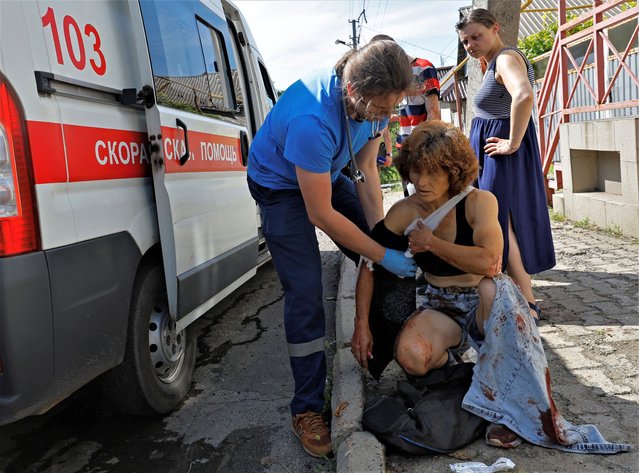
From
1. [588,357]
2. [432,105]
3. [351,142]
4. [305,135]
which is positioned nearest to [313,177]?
[305,135]

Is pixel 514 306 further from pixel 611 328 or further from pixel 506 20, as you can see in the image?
pixel 506 20

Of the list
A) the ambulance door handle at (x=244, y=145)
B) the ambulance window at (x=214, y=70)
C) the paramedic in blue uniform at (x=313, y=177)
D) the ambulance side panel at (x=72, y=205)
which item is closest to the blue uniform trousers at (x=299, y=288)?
the paramedic in blue uniform at (x=313, y=177)

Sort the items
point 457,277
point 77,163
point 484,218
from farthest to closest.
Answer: point 457,277 < point 484,218 < point 77,163

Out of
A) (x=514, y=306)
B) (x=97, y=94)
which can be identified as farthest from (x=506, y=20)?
(x=97, y=94)

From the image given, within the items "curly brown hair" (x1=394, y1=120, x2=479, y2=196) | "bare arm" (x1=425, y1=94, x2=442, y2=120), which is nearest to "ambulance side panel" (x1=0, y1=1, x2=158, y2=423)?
"curly brown hair" (x1=394, y1=120, x2=479, y2=196)

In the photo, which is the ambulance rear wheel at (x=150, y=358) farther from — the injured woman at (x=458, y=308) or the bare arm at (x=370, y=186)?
the bare arm at (x=370, y=186)

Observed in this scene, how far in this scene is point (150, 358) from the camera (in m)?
2.77

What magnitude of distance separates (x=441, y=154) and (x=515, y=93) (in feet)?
3.43

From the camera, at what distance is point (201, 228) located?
3.15m

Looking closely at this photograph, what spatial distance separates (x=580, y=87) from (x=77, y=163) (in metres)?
7.01

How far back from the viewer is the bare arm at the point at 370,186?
120 inches

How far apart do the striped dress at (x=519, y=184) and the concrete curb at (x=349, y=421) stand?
43.0 inches

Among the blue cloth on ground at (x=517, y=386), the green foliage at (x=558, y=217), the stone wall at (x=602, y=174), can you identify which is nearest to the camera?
the blue cloth on ground at (x=517, y=386)

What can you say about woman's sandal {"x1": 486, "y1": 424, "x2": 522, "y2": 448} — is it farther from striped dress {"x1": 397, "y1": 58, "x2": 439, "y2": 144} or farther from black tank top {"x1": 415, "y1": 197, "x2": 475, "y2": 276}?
striped dress {"x1": 397, "y1": 58, "x2": 439, "y2": 144}
